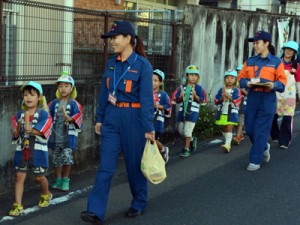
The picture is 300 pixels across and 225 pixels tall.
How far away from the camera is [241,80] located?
720 centimetres

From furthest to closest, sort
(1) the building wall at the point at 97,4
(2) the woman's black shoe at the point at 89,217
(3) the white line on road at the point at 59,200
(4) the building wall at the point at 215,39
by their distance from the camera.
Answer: (1) the building wall at the point at 97,4
(4) the building wall at the point at 215,39
(3) the white line on road at the point at 59,200
(2) the woman's black shoe at the point at 89,217

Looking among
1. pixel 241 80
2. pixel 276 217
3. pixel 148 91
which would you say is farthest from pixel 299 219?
pixel 241 80

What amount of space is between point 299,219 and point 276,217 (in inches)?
9.5

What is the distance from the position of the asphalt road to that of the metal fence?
64.7 inches

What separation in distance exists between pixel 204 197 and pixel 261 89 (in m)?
2.09

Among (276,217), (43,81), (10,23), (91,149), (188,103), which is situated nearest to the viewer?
(276,217)

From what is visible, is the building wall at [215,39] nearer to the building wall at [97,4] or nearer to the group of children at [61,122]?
the group of children at [61,122]

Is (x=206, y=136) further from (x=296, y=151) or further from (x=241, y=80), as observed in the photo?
(x=241, y=80)

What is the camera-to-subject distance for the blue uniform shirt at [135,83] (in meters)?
4.78

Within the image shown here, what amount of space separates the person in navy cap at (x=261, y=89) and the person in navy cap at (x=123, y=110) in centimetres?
261

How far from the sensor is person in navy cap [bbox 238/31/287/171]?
22.8 feet

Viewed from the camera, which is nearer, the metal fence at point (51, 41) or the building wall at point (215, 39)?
the metal fence at point (51, 41)

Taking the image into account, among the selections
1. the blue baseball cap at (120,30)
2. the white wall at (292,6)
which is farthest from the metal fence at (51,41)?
the white wall at (292,6)

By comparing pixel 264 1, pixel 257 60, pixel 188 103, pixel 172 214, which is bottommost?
pixel 172 214
